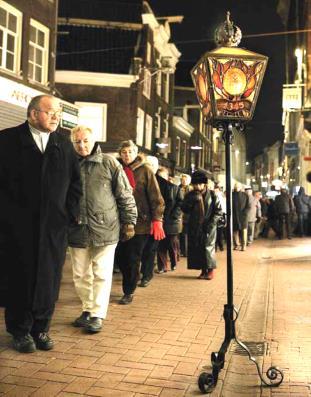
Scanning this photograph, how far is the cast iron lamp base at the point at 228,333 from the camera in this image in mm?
3579

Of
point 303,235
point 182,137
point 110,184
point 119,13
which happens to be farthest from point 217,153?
point 110,184

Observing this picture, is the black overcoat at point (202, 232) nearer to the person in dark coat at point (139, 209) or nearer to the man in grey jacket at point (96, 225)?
the person in dark coat at point (139, 209)

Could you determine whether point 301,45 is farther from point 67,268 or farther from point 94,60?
point 67,268

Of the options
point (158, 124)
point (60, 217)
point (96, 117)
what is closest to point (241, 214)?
point (60, 217)

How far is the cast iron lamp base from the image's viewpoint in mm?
3579

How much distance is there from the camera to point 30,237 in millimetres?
4078

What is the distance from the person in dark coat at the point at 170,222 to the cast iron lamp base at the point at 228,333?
4.50 m

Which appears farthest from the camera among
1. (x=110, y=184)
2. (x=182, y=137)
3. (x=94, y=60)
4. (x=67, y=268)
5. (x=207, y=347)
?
(x=182, y=137)

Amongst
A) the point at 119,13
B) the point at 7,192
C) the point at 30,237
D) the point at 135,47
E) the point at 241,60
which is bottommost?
the point at 30,237

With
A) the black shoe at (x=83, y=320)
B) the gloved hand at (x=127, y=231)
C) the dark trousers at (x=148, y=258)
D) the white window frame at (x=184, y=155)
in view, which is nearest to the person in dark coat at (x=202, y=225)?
the dark trousers at (x=148, y=258)

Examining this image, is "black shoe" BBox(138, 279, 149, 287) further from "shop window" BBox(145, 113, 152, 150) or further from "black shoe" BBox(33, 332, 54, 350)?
"shop window" BBox(145, 113, 152, 150)

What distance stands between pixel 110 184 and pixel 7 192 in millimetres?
1233

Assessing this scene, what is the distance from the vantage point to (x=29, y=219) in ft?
13.4

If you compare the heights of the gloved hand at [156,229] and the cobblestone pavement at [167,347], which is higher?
the gloved hand at [156,229]
